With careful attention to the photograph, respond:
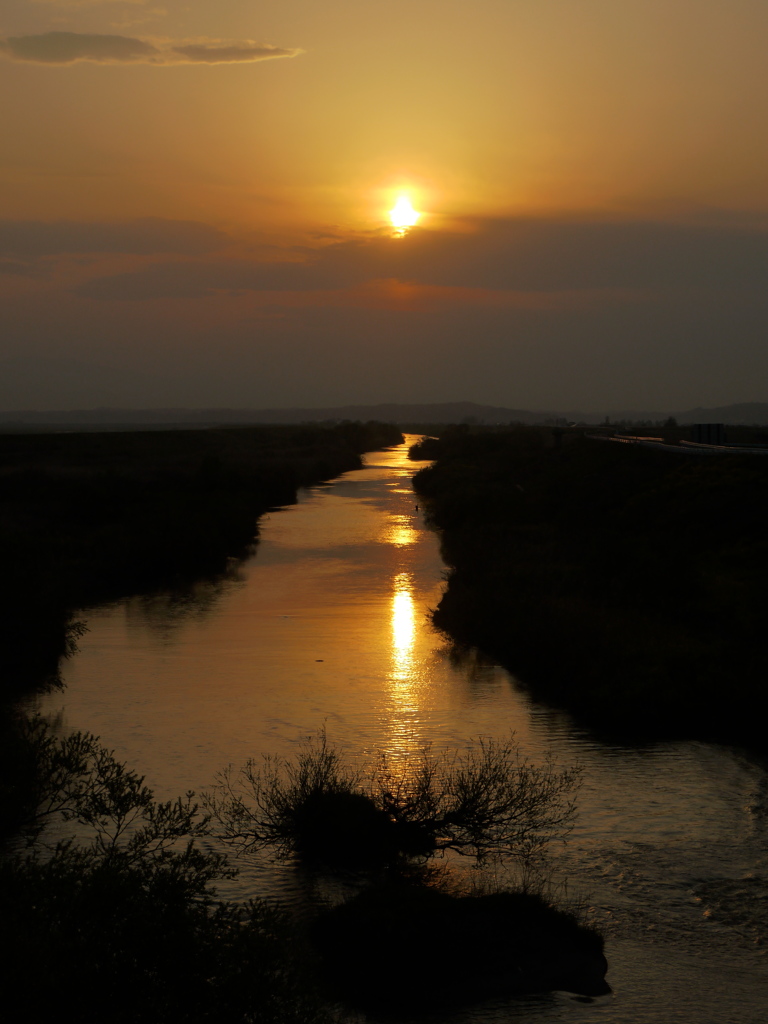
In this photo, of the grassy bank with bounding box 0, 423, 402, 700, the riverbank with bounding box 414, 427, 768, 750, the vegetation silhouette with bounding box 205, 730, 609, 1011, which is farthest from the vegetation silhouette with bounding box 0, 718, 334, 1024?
the riverbank with bounding box 414, 427, 768, 750

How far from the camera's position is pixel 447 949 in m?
9.77

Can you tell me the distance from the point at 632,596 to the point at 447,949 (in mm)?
16897

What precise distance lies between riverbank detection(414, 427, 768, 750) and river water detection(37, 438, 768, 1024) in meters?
0.91

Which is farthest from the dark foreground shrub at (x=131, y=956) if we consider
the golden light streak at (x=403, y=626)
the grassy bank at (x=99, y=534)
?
the golden light streak at (x=403, y=626)

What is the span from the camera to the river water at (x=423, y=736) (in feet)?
34.8

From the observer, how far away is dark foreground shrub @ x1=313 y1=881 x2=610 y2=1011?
9633 millimetres

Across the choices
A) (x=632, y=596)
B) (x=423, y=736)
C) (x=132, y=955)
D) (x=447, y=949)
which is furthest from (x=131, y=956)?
(x=632, y=596)

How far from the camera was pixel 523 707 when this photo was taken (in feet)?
66.6

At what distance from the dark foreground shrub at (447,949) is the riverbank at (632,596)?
A: 28.4ft

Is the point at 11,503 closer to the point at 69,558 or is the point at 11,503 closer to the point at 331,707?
the point at 69,558

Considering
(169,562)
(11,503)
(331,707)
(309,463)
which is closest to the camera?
(331,707)

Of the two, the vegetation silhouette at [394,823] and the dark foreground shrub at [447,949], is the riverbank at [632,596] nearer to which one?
the vegetation silhouette at [394,823]

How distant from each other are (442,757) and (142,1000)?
10266 mm

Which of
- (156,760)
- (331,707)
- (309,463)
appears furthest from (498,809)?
(309,463)
